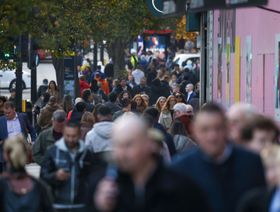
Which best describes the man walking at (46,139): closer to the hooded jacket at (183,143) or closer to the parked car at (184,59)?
the hooded jacket at (183,143)

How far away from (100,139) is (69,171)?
1.91m

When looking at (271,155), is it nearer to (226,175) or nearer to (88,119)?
(226,175)

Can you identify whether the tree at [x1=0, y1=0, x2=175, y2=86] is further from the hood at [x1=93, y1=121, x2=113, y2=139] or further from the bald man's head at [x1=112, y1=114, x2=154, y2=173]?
the bald man's head at [x1=112, y1=114, x2=154, y2=173]

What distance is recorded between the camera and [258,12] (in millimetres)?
20359

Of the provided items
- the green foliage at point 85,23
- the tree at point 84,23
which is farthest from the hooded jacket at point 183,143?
the green foliage at point 85,23

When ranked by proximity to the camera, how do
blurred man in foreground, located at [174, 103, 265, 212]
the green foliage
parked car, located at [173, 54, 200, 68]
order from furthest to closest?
parked car, located at [173, 54, 200, 68]
the green foliage
blurred man in foreground, located at [174, 103, 265, 212]

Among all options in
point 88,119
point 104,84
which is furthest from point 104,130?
point 104,84

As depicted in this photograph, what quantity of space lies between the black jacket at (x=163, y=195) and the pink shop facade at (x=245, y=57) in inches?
419

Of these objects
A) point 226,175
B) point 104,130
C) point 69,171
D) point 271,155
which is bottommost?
point 69,171

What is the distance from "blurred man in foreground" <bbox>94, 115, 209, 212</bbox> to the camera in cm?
722

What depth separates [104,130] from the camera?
1508 cm

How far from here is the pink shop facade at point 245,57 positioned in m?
18.7

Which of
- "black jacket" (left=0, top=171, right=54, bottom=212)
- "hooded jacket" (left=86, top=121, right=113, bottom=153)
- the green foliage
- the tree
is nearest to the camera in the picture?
"black jacket" (left=0, top=171, right=54, bottom=212)

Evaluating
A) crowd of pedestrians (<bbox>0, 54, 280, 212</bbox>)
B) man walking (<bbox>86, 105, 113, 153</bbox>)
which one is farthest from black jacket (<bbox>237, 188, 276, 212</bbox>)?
man walking (<bbox>86, 105, 113, 153</bbox>)
